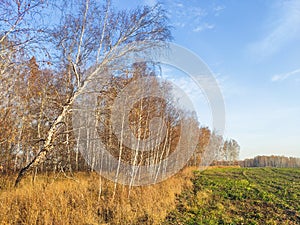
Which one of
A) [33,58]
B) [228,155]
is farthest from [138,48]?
[228,155]

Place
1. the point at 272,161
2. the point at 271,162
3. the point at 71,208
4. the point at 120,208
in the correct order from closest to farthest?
1. the point at 71,208
2. the point at 120,208
3. the point at 271,162
4. the point at 272,161

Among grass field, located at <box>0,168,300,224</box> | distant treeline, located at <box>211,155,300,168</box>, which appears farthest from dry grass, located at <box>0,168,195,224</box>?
distant treeline, located at <box>211,155,300,168</box>

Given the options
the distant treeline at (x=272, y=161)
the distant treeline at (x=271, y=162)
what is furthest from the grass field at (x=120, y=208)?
the distant treeline at (x=272, y=161)

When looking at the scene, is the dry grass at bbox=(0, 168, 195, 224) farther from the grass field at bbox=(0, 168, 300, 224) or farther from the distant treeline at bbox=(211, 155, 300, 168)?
the distant treeline at bbox=(211, 155, 300, 168)

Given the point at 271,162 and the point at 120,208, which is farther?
the point at 271,162

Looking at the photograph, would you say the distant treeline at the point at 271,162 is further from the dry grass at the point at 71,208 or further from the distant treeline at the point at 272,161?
the dry grass at the point at 71,208

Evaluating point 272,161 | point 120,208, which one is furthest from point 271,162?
point 120,208

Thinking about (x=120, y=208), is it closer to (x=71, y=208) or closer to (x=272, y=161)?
(x=71, y=208)

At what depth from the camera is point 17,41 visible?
16.0 feet

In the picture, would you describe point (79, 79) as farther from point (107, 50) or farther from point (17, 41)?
point (17, 41)

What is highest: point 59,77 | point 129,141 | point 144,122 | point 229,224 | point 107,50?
point 107,50

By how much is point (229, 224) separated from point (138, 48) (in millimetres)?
6197

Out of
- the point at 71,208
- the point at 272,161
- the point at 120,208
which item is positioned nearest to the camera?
the point at 71,208

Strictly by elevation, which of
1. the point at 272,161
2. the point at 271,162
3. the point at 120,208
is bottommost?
the point at 271,162
